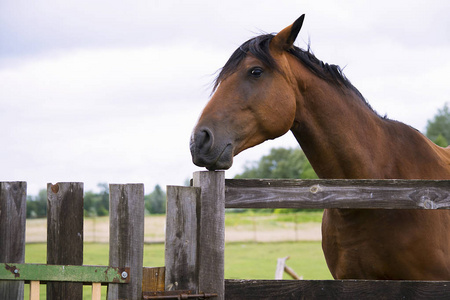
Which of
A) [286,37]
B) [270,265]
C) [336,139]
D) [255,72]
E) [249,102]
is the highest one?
[286,37]

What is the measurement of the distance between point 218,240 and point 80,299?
0.83 m

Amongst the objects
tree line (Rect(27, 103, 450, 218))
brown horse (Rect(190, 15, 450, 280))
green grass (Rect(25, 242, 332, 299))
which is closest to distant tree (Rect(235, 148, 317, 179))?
tree line (Rect(27, 103, 450, 218))

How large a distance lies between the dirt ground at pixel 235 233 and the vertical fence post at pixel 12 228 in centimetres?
2474

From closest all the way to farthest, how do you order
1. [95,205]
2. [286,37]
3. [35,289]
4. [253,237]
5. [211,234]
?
1. [35,289]
2. [211,234]
3. [286,37]
4. [253,237]
5. [95,205]

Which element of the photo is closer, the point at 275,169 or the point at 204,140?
the point at 204,140

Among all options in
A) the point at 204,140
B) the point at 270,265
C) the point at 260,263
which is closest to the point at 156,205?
the point at 260,263

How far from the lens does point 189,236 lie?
2.91 m

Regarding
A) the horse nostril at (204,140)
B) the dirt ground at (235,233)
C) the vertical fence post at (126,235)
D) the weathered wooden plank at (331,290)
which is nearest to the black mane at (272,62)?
the horse nostril at (204,140)

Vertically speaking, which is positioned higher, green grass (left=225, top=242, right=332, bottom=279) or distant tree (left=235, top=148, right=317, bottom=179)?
distant tree (left=235, top=148, right=317, bottom=179)

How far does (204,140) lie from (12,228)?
1203 mm

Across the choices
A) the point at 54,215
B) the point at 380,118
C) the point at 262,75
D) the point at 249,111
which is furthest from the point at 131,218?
the point at 380,118

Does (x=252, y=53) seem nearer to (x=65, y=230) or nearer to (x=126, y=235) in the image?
(x=126, y=235)

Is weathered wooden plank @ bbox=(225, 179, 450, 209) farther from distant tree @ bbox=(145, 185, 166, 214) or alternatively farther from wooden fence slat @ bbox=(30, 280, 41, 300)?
distant tree @ bbox=(145, 185, 166, 214)

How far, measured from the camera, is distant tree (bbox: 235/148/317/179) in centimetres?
5606
